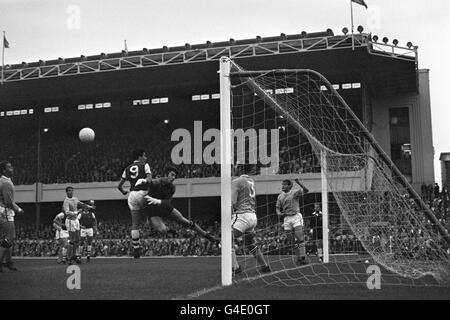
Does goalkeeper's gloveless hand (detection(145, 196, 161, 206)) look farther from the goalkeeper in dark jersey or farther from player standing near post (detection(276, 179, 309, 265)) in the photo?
player standing near post (detection(276, 179, 309, 265))

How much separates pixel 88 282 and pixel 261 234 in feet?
38.7

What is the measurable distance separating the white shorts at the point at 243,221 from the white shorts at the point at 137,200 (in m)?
2.82

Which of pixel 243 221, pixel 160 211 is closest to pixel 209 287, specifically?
pixel 243 221

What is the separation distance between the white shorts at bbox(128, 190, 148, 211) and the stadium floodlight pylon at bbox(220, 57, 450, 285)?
2609 millimetres

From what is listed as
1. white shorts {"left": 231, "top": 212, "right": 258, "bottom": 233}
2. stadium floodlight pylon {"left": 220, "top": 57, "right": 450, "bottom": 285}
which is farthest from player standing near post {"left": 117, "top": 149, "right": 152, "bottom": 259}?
white shorts {"left": 231, "top": 212, "right": 258, "bottom": 233}

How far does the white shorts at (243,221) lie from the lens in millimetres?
9328

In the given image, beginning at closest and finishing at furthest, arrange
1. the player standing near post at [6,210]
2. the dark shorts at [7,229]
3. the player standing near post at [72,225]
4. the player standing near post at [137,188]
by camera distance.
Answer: the player standing near post at [6,210]
the dark shorts at [7,229]
the player standing near post at [137,188]
the player standing near post at [72,225]

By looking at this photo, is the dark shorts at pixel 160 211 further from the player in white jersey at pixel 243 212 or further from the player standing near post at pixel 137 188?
the player in white jersey at pixel 243 212

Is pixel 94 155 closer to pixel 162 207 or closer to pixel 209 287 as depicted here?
pixel 162 207

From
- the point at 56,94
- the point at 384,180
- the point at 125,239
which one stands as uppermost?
the point at 56,94

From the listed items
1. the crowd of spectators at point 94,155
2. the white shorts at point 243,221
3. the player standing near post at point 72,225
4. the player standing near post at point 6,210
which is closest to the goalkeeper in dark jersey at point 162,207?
the white shorts at point 243,221
